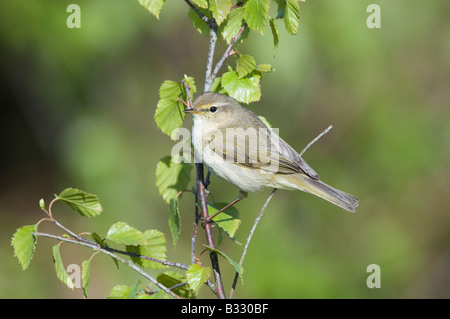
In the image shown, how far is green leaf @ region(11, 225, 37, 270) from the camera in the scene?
225cm

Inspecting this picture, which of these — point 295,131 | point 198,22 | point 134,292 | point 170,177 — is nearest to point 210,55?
point 198,22

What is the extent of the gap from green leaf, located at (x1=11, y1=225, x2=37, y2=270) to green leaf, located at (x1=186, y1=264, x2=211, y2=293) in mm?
688

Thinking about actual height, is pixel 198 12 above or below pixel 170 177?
above

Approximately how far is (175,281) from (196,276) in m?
0.26

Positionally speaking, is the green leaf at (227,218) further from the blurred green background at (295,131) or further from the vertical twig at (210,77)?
the blurred green background at (295,131)

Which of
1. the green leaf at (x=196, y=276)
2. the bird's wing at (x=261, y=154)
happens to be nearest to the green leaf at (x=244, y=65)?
the bird's wing at (x=261, y=154)

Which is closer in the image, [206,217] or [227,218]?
[206,217]

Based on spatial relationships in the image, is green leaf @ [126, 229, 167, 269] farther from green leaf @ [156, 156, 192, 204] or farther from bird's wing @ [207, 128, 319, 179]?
bird's wing @ [207, 128, 319, 179]

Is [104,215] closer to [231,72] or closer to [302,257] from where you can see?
[302,257]

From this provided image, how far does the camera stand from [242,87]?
283cm

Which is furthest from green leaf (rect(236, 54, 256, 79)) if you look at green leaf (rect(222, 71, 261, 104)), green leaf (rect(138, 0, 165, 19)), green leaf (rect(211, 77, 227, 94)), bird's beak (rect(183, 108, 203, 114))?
green leaf (rect(138, 0, 165, 19))

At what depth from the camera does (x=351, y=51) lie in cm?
529

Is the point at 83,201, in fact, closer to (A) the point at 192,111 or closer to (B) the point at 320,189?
(A) the point at 192,111

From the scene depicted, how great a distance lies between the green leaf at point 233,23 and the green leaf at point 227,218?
89 cm
